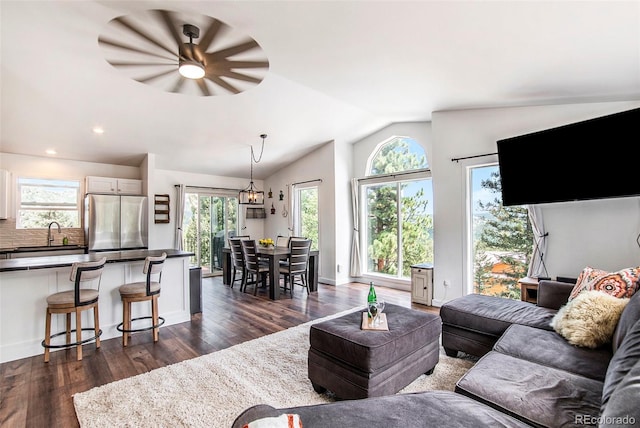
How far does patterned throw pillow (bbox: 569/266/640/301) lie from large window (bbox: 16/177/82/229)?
7.45m

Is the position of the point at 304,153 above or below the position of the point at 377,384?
above

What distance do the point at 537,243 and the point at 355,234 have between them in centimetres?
334

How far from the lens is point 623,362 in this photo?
1405 millimetres

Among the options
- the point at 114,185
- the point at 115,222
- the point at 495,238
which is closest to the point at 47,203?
the point at 114,185

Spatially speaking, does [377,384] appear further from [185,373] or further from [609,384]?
[185,373]

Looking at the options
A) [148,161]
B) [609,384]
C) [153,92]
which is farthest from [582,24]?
[148,161]

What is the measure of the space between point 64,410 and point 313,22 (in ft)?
11.3

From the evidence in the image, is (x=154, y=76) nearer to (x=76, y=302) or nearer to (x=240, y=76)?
(x=240, y=76)

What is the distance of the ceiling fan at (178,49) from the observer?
2.48 m

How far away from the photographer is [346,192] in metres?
6.55

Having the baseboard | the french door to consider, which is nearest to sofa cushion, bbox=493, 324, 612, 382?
the baseboard

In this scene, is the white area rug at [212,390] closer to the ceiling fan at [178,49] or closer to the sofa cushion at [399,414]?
the sofa cushion at [399,414]

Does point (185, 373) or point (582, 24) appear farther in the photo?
point (185, 373)

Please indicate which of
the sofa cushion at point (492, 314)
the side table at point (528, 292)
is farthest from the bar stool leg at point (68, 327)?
the side table at point (528, 292)
